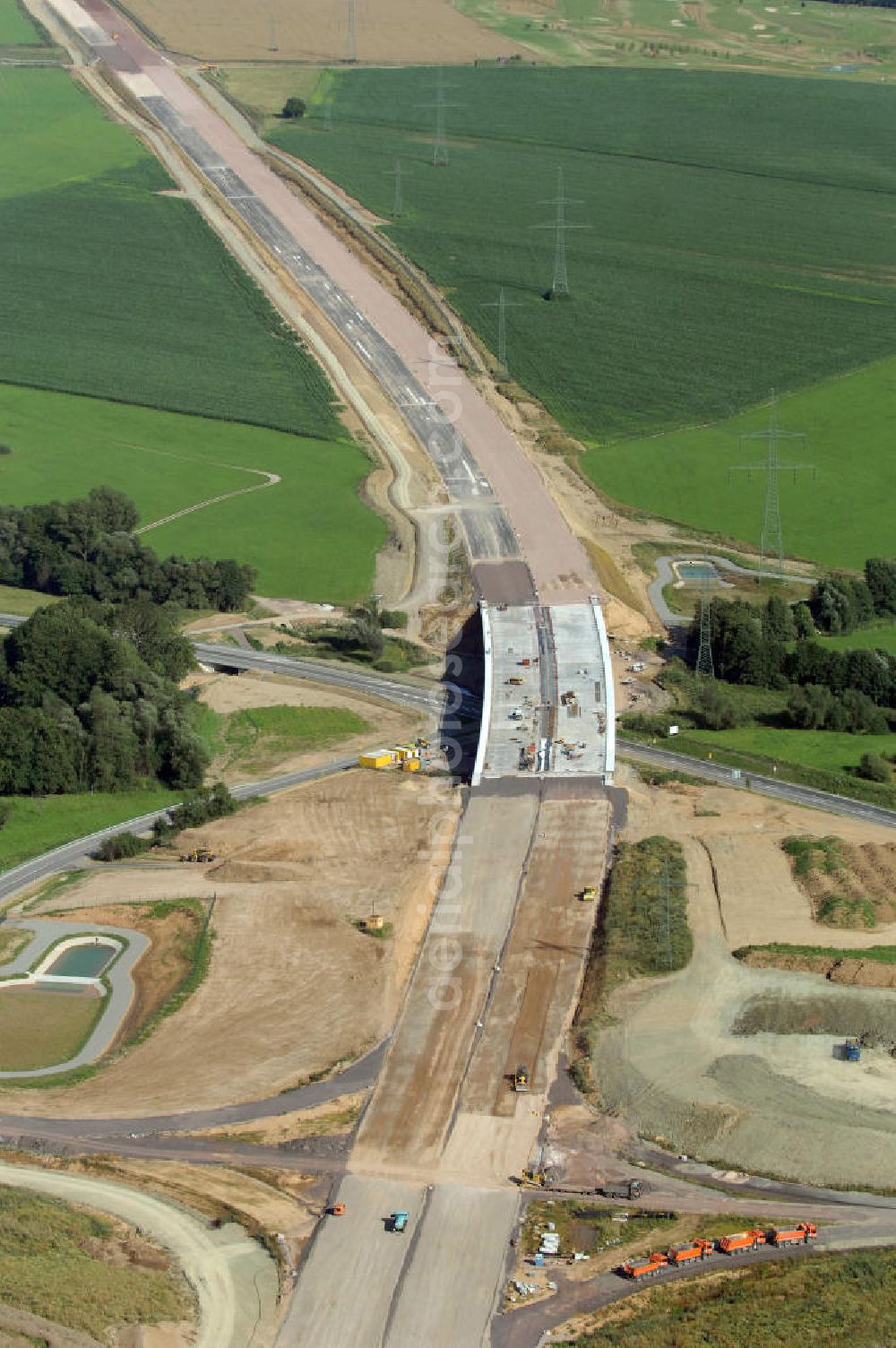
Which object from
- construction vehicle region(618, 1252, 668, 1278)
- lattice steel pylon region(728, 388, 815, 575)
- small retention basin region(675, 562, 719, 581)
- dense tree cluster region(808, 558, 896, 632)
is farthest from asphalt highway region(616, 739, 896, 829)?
construction vehicle region(618, 1252, 668, 1278)

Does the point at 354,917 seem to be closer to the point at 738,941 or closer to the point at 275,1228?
the point at 738,941

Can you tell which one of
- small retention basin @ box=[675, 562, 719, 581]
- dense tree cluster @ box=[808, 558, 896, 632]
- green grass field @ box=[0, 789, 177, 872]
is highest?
dense tree cluster @ box=[808, 558, 896, 632]

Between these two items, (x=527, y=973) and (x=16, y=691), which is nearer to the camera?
(x=527, y=973)

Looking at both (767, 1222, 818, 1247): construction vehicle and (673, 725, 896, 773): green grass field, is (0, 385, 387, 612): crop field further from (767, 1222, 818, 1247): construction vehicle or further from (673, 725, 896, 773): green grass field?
(767, 1222, 818, 1247): construction vehicle

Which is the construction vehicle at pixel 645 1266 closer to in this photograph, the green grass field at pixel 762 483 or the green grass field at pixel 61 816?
the green grass field at pixel 61 816

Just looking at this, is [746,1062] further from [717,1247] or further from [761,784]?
[761,784]

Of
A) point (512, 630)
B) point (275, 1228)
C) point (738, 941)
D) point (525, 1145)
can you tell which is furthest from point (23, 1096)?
point (512, 630)

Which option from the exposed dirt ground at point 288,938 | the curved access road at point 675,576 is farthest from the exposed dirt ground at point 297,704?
the curved access road at point 675,576
